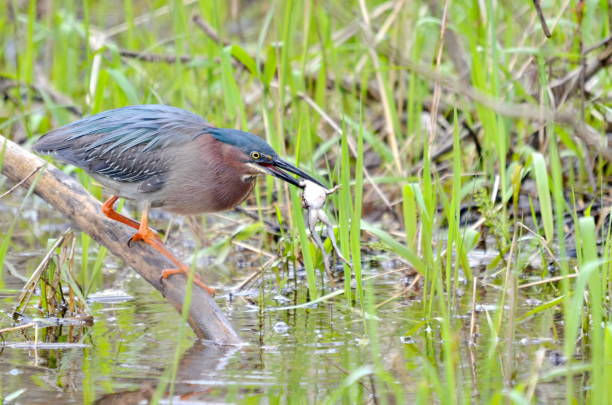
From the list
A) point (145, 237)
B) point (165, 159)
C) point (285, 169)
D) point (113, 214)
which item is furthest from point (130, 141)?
point (285, 169)

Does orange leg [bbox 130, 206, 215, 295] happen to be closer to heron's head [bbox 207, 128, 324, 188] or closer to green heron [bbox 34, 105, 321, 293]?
green heron [bbox 34, 105, 321, 293]

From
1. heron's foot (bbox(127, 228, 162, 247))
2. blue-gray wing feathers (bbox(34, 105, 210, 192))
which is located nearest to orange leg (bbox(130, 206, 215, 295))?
heron's foot (bbox(127, 228, 162, 247))

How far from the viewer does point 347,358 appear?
12.4ft

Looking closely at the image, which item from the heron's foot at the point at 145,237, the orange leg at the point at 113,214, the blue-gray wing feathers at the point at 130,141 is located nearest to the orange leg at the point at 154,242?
the heron's foot at the point at 145,237

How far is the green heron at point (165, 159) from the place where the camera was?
4234 millimetres

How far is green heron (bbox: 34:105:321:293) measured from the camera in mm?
4234

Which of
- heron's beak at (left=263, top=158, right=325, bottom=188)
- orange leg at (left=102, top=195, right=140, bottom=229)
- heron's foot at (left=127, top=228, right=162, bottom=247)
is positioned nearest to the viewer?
heron's beak at (left=263, top=158, right=325, bottom=188)

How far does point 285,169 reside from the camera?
13.6 feet

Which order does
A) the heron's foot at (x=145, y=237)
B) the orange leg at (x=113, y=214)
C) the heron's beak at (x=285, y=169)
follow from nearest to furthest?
the heron's beak at (x=285, y=169) → the heron's foot at (x=145, y=237) → the orange leg at (x=113, y=214)

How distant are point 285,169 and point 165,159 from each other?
1.93 feet

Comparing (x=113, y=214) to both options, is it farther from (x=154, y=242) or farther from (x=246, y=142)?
(x=246, y=142)

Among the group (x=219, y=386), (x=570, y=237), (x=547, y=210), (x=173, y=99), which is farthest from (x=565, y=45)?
(x=219, y=386)

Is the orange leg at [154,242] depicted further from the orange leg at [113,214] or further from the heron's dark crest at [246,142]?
the heron's dark crest at [246,142]

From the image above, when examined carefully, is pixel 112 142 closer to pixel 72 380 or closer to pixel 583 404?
pixel 72 380
